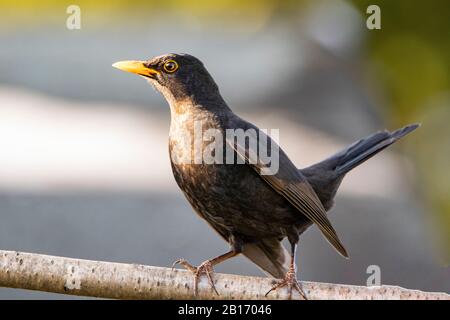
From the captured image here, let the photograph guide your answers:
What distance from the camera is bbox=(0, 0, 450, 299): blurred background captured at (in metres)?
5.62

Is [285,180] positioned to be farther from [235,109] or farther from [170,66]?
[235,109]

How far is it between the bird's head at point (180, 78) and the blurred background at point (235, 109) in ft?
4.49

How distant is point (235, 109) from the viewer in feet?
28.7

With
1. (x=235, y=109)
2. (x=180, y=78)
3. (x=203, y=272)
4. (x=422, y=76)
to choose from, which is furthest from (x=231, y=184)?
(x=235, y=109)

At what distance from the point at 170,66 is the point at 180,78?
0.07m

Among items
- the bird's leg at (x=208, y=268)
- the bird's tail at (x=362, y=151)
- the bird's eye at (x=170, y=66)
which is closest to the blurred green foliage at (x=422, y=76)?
the bird's tail at (x=362, y=151)

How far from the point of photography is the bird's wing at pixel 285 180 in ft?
13.2

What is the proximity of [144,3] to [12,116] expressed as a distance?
5.85 feet

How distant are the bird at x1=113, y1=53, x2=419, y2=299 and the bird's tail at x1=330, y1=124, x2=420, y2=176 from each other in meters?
0.32

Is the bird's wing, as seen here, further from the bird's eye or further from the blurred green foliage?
the blurred green foliage

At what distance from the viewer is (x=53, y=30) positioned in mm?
9242

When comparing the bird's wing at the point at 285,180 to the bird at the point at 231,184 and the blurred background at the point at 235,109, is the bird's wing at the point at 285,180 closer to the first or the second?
the bird at the point at 231,184
